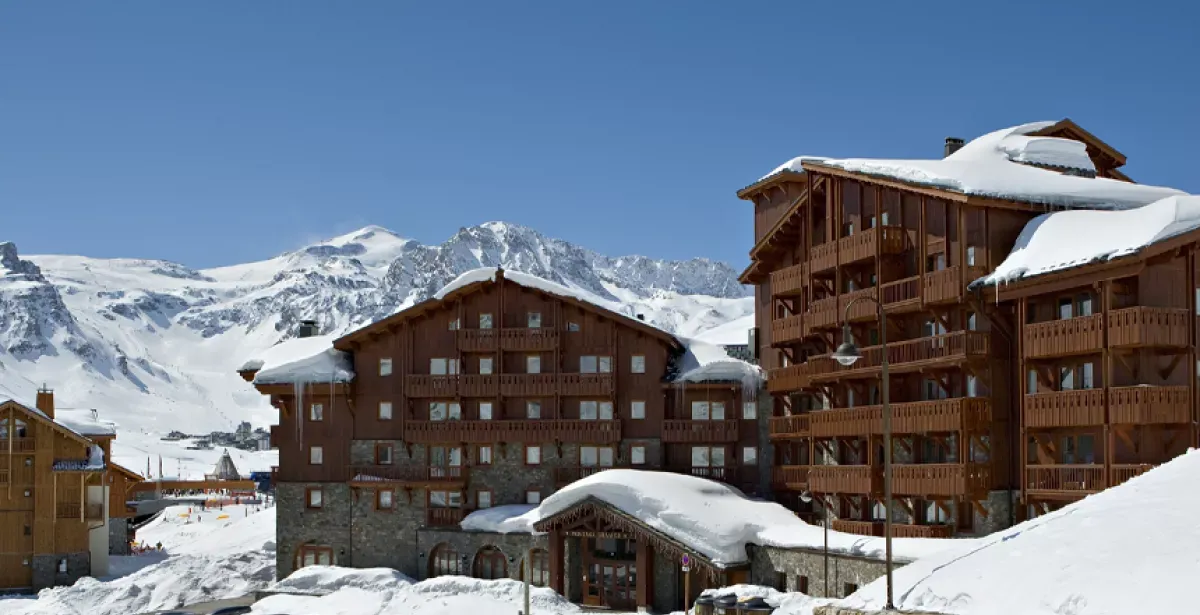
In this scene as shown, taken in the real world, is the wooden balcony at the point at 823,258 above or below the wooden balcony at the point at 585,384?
above

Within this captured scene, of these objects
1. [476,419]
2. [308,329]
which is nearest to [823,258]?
[476,419]

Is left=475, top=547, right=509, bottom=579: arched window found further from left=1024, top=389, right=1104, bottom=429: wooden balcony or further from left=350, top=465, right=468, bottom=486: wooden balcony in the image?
left=1024, top=389, right=1104, bottom=429: wooden balcony

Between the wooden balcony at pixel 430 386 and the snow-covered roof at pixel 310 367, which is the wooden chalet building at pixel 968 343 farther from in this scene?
the snow-covered roof at pixel 310 367

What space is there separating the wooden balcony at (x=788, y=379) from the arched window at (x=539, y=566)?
1191 cm

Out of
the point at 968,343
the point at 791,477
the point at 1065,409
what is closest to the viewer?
the point at 1065,409

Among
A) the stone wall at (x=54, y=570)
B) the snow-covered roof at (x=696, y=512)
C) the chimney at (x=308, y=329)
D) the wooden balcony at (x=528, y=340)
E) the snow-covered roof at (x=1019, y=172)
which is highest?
the snow-covered roof at (x=1019, y=172)

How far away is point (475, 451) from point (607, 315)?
340 inches

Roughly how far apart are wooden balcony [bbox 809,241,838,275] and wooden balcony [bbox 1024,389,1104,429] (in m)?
11.7

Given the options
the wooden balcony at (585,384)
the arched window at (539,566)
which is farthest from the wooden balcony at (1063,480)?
the wooden balcony at (585,384)

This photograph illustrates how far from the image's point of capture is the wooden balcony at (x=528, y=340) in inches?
2514

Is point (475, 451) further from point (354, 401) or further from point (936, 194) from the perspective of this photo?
point (936, 194)

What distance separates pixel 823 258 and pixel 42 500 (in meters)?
43.7

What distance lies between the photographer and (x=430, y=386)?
212ft

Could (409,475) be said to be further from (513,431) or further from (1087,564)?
(1087,564)
